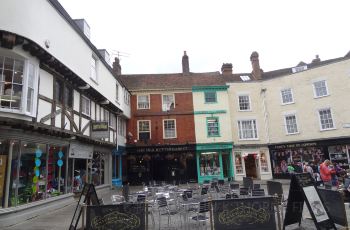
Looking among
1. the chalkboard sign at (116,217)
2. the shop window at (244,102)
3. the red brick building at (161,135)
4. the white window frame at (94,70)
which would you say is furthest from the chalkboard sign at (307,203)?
the shop window at (244,102)

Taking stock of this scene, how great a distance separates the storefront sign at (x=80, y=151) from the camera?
1300cm

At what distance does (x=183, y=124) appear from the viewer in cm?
2470

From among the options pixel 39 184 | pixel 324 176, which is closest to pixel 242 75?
pixel 324 176

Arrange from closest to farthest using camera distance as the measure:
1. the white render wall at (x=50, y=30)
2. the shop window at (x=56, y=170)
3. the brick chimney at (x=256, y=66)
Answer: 1. the white render wall at (x=50, y=30)
2. the shop window at (x=56, y=170)
3. the brick chimney at (x=256, y=66)

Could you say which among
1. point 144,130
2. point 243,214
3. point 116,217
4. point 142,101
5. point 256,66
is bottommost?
point 243,214

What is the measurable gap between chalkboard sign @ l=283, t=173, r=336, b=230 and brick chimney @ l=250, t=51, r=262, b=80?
68.7 feet

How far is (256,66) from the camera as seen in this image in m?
27.2

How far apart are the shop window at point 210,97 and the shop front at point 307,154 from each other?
21.6 feet

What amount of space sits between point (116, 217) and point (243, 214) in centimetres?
Result: 299

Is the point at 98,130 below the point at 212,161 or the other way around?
the other way around

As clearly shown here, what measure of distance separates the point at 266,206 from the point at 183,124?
711 inches

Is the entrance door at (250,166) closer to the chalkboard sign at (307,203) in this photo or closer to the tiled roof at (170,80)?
the tiled roof at (170,80)

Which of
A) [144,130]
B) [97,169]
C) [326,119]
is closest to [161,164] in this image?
[144,130]

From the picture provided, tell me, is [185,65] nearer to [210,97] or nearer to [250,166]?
[210,97]
